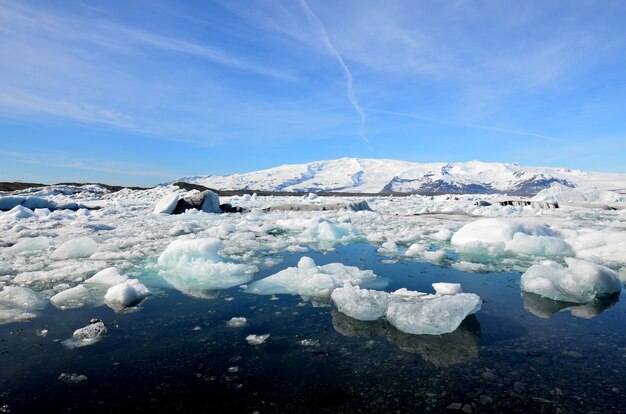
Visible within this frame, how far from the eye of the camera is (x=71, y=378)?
2248 mm

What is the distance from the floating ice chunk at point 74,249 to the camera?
6.11 metres

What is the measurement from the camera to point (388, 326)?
306 cm

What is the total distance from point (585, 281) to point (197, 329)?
12.8 feet

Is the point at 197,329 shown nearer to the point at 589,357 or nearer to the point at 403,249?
the point at 589,357

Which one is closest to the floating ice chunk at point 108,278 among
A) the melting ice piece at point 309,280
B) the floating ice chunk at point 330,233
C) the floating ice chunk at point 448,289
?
the melting ice piece at point 309,280

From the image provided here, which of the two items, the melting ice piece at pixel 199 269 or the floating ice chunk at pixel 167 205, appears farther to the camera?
the floating ice chunk at pixel 167 205

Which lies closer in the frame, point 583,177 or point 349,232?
point 349,232

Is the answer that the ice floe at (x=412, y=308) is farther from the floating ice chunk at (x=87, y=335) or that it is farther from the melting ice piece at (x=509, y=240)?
the melting ice piece at (x=509, y=240)

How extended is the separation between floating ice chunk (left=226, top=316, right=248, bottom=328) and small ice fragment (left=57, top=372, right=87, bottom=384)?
111cm

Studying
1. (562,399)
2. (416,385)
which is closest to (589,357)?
(562,399)

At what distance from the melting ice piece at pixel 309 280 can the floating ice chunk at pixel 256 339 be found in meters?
1.18

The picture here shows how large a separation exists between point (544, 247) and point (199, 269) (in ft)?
18.8

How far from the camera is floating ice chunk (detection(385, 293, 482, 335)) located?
290 cm

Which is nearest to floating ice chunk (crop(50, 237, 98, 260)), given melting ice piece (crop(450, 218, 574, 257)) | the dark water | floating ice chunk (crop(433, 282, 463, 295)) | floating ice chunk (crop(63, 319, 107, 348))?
the dark water
